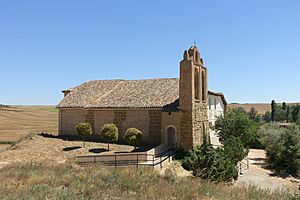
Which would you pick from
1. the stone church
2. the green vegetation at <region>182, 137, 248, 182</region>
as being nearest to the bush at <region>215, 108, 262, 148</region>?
the stone church

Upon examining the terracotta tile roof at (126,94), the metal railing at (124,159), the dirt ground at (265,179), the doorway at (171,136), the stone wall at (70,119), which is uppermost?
the terracotta tile roof at (126,94)

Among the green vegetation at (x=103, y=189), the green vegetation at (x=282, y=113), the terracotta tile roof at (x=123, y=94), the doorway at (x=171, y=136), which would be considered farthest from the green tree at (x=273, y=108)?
the green vegetation at (x=103, y=189)

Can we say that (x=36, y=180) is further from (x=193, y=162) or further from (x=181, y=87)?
(x=181, y=87)

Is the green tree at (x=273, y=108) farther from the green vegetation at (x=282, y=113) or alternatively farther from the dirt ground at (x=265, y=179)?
the dirt ground at (x=265, y=179)

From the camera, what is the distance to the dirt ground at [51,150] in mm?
23878

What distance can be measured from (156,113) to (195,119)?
3.67 m

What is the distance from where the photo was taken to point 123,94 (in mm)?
31125

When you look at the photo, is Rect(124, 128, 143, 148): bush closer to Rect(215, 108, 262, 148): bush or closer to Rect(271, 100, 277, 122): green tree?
Rect(215, 108, 262, 148): bush

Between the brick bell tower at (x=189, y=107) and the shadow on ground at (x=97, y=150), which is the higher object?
the brick bell tower at (x=189, y=107)

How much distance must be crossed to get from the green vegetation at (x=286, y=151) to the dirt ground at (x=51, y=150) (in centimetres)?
1152

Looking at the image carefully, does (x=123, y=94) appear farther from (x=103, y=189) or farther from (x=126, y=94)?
(x=103, y=189)

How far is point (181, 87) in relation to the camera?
82.2ft

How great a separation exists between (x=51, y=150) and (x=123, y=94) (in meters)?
8.79

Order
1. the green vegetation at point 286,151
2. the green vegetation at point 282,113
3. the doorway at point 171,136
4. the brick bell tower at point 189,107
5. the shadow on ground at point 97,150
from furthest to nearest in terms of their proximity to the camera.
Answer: the green vegetation at point 282,113 < the doorway at point 171,136 < the shadow on ground at point 97,150 < the brick bell tower at point 189,107 < the green vegetation at point 286,151
